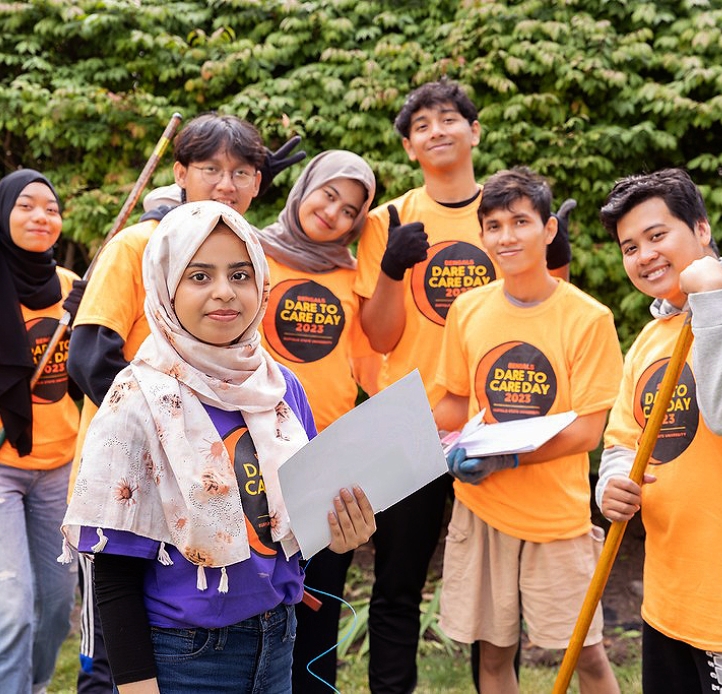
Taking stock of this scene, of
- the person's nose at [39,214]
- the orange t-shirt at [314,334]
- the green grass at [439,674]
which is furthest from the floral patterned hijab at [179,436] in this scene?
the green grass at [439,674]

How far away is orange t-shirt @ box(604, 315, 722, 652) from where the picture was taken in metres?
2.10

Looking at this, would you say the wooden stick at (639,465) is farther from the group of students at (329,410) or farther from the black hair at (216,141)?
the black hair at (216,141)

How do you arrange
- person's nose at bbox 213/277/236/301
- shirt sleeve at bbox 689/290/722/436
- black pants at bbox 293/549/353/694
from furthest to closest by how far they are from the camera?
black pants at bbox 293/549/353/694
shirt sleeve at bbox 689/290/722/436
person's nose at bbox 213/277/236/301

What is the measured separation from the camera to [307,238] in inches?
119

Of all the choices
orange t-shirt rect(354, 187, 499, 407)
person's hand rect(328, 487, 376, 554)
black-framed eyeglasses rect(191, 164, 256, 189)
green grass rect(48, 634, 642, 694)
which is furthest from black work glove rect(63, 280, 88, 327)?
green grass rect(48, 634, 642, 694)

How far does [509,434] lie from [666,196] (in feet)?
2.74

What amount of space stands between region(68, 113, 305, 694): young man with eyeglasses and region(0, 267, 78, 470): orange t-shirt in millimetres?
517

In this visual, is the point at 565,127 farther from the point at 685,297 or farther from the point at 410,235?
the point at 685,297

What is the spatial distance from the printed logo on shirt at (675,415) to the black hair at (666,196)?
416mm

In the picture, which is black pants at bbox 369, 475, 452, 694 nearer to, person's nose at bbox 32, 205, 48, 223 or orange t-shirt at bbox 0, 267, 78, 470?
orange t-shirt at bbox 0, 267, 78, 470

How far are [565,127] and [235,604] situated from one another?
4.07 meters

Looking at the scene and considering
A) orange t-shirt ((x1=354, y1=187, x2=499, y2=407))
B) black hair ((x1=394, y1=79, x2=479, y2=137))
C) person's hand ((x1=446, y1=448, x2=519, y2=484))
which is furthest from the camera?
black hair ((x1=394, y1=79, x2=479, y2=137))

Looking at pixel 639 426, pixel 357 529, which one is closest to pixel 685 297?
pixel 639 426

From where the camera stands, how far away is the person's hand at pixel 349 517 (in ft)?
5.63
